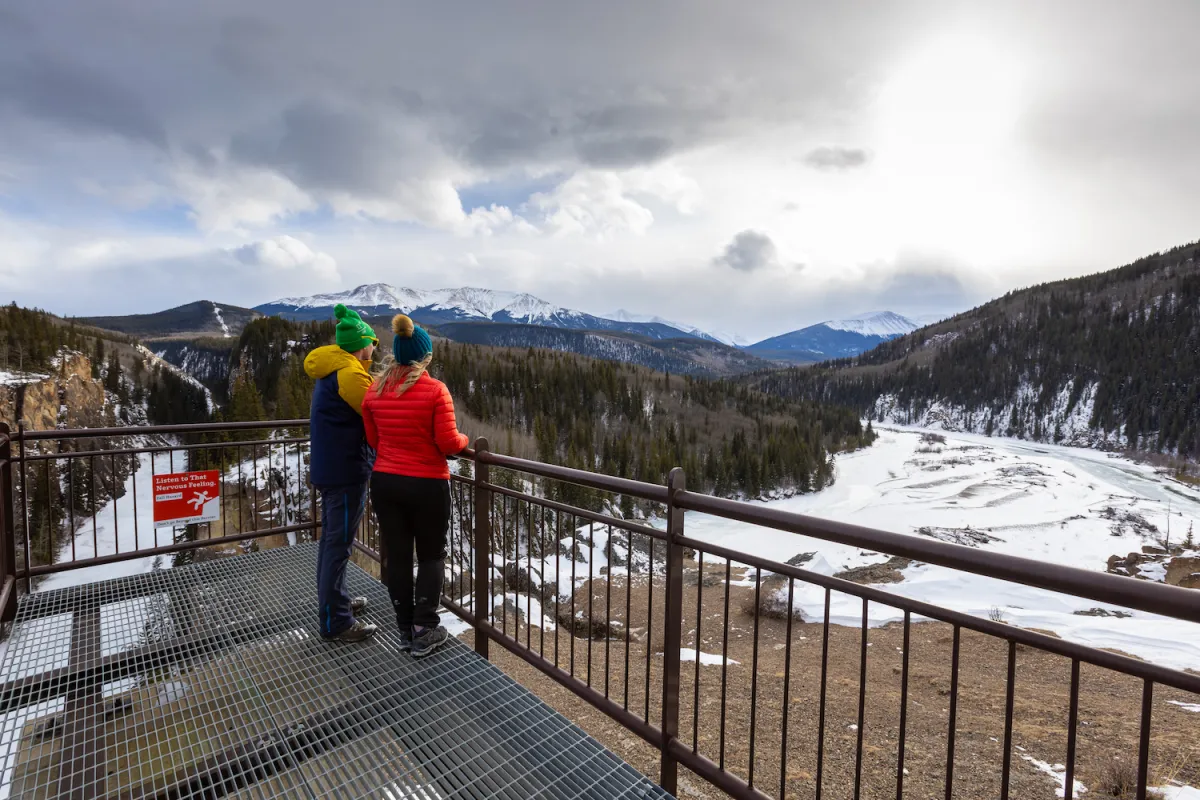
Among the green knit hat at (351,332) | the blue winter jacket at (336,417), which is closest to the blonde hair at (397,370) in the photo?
the blue winter jacket at (336,417)

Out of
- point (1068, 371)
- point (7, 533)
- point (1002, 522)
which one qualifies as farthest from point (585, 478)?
point (1068, 371)

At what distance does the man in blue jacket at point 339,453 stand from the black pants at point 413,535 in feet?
1.54

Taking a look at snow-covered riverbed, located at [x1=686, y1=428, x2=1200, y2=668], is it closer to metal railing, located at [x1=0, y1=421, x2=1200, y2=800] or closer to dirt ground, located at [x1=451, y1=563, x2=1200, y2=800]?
dirt ground, located at [x1=451, y1=563, x2=1200, y2=800]

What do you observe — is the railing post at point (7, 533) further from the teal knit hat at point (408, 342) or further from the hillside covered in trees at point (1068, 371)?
the hillside covered in trees at point (1068, 371)

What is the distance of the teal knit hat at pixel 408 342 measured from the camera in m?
3.43

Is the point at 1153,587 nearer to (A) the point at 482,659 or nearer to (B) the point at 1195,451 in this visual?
(A) the point at 482,659

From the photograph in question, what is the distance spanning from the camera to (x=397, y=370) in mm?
3488

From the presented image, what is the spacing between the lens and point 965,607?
66.0 ft

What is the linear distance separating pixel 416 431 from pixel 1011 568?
2879mm

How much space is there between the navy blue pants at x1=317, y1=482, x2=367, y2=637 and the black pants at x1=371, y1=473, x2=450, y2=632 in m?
0.47

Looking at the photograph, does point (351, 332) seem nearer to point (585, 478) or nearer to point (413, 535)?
point (413, 535)

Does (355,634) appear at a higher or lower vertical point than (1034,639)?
lower

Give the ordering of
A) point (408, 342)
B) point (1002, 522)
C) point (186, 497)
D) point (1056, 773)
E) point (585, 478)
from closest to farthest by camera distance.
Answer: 1. point (585, 478)
2. point (408, 342)
3. point (186, 497)
4. point (1056, 773)
5. point (1002, 522)

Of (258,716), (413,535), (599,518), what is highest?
(599,518)
